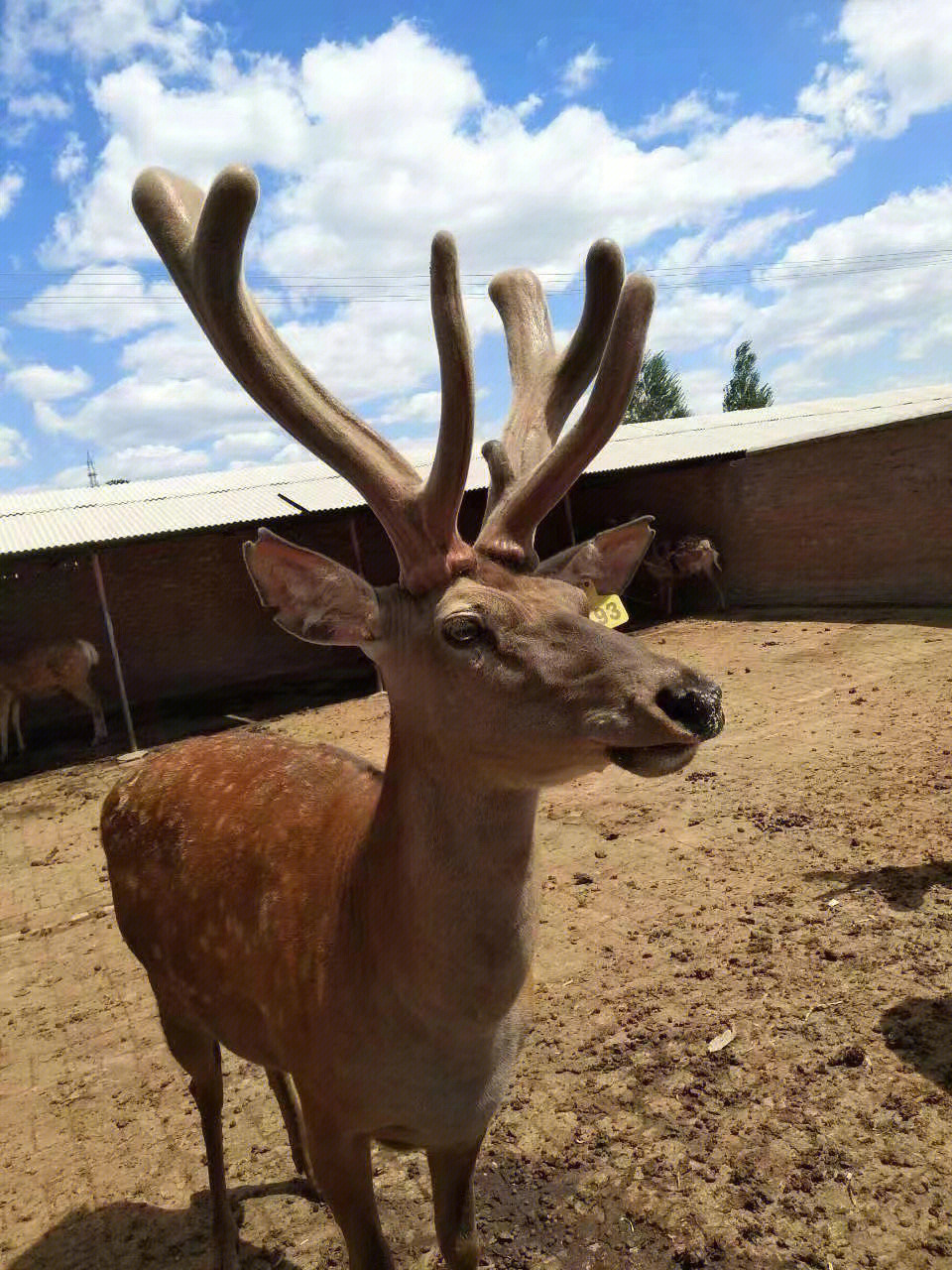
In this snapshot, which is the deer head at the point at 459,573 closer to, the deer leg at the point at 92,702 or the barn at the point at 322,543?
the barn at the point at 322,543

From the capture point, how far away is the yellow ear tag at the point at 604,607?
9.33 feet

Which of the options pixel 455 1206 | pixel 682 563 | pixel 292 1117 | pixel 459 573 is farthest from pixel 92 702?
pixel 459 573

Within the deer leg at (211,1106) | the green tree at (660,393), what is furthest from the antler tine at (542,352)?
the green tree at (660,393)

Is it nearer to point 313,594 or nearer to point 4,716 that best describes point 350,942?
point 313,594

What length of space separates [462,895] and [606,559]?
1217 millimetres

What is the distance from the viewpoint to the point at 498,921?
2.17 metres

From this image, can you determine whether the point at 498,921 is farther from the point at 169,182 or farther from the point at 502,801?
the point at 169,182

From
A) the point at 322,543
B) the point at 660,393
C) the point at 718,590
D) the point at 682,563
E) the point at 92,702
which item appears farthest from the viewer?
the point at 660,393

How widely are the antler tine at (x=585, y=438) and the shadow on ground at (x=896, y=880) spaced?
11.3 feet

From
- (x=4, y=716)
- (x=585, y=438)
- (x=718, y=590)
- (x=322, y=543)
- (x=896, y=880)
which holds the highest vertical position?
(x=585, y=438)

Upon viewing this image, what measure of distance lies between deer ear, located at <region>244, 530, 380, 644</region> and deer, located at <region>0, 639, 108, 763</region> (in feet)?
42.5

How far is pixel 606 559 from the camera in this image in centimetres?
288

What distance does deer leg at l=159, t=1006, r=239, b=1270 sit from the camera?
305 cm

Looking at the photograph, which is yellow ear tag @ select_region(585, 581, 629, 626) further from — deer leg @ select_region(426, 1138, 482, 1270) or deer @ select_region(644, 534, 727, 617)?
deer @ select_region(644, 534, 727, 617)
